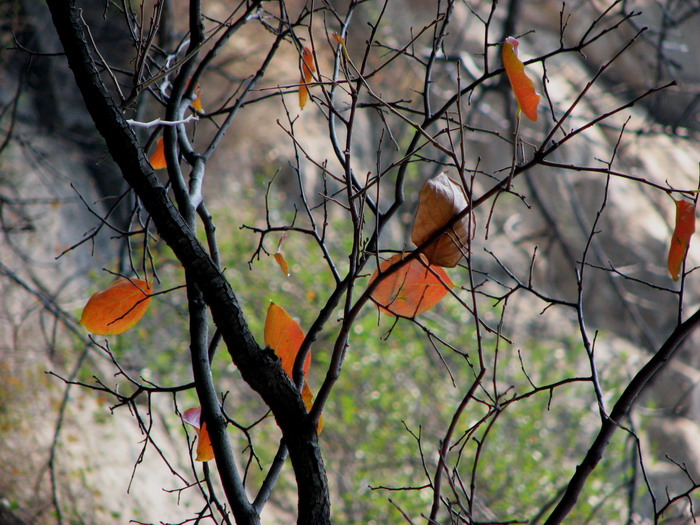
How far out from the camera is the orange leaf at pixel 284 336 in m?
0.77

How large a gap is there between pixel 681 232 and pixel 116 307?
705 millimetres

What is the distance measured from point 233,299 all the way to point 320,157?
4332mm

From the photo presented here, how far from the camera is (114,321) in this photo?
33.1 inches

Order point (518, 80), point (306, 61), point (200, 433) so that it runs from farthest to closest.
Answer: point (306, 61)
point (200, 433)
point (518, 80)

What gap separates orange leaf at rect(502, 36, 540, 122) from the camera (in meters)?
0.68

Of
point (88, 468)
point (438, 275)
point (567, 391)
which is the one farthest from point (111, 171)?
point (438, 275)

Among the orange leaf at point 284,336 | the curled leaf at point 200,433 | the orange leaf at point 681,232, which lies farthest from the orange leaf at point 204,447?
the orange leaf at point 681,232

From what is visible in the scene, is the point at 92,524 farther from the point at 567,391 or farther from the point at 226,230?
the point at 567,391

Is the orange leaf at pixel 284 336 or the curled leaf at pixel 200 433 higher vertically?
the orange leaf at pixel 284 336

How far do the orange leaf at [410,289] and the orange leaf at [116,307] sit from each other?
315mm

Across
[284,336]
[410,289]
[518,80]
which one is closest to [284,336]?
[284,336]

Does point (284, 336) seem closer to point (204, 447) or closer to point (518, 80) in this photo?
point (204, 447)

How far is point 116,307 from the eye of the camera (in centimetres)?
84

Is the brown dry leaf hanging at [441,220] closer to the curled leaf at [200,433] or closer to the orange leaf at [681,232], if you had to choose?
the orange leaf at [681,232]
